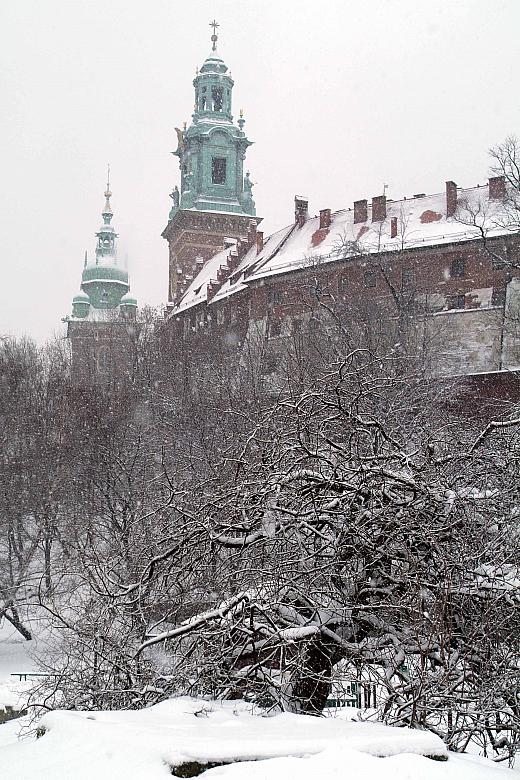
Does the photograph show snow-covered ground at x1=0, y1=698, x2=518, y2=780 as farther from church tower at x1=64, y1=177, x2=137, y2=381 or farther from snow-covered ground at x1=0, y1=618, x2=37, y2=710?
church tower at x1=64, y1=177, x2=137, y2=381

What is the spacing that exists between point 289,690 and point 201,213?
59551 millimetres

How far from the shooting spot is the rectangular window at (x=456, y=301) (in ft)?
121

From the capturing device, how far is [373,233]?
40.6 metres

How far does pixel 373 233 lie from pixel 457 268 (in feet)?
16.5

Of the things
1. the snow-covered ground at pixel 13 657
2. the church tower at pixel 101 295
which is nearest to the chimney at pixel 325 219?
the church tower at pixel 101 295

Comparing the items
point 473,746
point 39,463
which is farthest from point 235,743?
point 39,463

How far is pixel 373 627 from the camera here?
7.97 metres

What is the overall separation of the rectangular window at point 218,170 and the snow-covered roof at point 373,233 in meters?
19.2

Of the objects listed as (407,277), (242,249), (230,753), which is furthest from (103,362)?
(230,753)

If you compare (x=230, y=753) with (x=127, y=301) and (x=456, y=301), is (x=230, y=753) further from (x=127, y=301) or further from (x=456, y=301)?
(x=127, y=301)

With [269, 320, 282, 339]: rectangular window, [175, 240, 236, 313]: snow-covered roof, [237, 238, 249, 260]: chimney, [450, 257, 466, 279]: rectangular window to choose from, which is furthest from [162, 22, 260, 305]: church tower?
[450, 257, 466, 279]: rectangular window

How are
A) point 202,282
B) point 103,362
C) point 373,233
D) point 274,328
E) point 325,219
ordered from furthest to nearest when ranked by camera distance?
point 202,282 < point 103,362 < point 325,219 < point 274,328 < point 373,233

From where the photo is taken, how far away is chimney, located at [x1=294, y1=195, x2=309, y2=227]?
46281 mm

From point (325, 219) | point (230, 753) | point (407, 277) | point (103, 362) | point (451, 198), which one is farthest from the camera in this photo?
point (103, 362)
